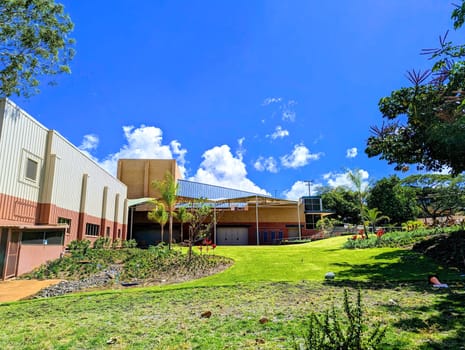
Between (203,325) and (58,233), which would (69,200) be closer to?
(58,233)

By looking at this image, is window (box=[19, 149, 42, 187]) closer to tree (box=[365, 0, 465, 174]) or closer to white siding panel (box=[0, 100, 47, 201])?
white siding panel (box=[0, 100, 47, 201])

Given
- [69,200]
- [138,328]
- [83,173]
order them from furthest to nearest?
[83,173] → [69,200] → [138,328]

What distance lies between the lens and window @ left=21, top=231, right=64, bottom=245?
13.0m

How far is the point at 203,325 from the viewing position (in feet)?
15.4

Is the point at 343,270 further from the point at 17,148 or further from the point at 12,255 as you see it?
the point at 17,148

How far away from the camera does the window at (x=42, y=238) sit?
1303 centimetres

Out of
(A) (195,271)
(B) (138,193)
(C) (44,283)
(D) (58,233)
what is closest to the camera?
(C) (44,283)

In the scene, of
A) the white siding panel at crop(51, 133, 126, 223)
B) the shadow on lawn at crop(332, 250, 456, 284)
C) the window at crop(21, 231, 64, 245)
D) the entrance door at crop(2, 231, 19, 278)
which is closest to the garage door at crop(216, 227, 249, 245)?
the white siding panel at crop(51, 133, 126, 223)

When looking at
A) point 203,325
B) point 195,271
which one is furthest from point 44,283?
point 203,325

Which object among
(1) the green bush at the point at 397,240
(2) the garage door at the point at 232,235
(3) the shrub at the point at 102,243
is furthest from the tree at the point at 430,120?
(2) the garage door at the point at 232,235

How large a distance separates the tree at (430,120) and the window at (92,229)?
17.8m

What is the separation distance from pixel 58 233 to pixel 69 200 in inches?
95.5

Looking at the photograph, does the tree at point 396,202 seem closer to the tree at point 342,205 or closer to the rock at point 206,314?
the tree at point 342,205

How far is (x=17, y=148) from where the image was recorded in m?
13.3
